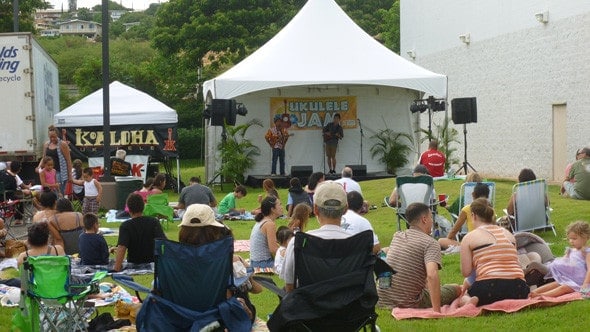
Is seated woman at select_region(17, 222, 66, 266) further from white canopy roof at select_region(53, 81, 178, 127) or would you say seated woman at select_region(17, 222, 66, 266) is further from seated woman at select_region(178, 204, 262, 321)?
white canopy roof at select_region(53, 81, 178, 127)

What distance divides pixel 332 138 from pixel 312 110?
1294 mm

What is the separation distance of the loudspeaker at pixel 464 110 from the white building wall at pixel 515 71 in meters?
2.71

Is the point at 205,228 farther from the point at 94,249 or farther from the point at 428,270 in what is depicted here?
the point at 94,249

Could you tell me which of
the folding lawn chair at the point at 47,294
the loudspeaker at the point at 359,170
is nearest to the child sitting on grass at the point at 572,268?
the folding lawn chair at the point at 47,294

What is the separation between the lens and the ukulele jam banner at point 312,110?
88.4 ft

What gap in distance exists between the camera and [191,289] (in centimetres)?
677

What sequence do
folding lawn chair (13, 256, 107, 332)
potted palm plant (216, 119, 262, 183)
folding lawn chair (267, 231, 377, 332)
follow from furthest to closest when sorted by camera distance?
potted palm plant (216, 119, 262, 183) → folding lawn chair (13, 256, 107, 332) → folding lawn chair (267, 231, 377, 332)

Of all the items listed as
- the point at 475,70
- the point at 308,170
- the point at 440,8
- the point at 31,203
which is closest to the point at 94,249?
the point at 31,203

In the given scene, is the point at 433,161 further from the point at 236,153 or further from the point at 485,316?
the point at 485,316

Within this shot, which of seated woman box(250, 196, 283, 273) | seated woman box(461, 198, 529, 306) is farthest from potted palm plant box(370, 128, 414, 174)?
seated woman box(461, 198, 529, 306)

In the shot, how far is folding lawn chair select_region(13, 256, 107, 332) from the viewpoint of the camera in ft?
24.4

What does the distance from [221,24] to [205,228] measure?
4289cm

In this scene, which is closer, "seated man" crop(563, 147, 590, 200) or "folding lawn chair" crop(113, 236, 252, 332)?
"folding lawn chair" crop(113, 236, 252, 332)

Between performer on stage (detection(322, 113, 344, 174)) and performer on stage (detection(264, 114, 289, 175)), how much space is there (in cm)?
109
